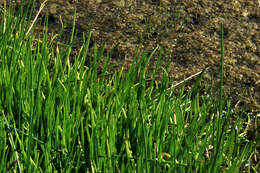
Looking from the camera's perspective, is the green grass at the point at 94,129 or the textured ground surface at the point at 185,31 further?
the textured ground surface at the point at 185,31

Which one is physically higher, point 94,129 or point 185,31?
point 185,31

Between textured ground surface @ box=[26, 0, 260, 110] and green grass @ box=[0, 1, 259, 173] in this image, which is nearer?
green grass @ box=[0, 1, 259, 173]

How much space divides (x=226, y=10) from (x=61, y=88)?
3.74 ft

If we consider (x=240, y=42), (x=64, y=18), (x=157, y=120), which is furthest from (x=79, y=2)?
(x=157, y=120)

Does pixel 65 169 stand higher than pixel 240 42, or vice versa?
pixel 240 42

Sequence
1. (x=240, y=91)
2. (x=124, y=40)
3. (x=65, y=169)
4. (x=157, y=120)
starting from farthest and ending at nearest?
(x=124, y=40) → (x=240, y=91) → (x=157, y=120) → (x=65, y=169)

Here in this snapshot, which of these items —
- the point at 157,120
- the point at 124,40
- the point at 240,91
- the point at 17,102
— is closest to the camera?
the point at 157,120

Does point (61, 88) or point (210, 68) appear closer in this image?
point (61, 88)

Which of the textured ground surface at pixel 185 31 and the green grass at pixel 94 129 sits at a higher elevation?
the textured ground surface at pixel 185 31

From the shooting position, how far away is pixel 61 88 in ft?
4.83

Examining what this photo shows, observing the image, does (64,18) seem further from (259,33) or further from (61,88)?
(259,33)

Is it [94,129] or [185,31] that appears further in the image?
[185,31]

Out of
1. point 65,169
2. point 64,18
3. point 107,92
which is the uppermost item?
point 64,18

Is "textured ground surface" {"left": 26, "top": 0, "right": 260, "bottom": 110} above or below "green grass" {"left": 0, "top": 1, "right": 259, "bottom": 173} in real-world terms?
above
